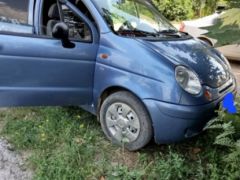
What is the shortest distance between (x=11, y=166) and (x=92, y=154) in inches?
33.8

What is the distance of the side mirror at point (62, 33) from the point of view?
3.54 m

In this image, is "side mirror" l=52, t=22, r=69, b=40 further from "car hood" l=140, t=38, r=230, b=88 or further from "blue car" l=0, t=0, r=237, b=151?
"car hood" l=140, t=38, r=230, b=88

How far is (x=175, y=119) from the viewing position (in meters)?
3.27

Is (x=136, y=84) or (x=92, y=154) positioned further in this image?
(x=92, y=154)

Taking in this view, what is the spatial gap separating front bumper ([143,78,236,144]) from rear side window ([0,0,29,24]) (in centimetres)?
Result: 179

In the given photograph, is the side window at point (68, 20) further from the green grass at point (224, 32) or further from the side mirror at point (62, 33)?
the green grass at point (224, 32)

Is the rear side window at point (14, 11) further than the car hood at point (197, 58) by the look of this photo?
Yes

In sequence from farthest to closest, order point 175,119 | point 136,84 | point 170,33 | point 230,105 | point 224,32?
point 170,33 < point 136,84 < point 175,119 < point 230,105 < point 224,32

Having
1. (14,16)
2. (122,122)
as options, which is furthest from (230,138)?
(14,16)

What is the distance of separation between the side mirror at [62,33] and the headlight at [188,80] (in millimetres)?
1221

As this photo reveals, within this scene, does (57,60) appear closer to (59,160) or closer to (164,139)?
(59,160)

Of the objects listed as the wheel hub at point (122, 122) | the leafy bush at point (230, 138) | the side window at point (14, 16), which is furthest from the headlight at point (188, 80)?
the side window at point (14, 16)

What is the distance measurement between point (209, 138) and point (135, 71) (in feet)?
3.76

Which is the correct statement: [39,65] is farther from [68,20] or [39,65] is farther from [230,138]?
[230,138]
